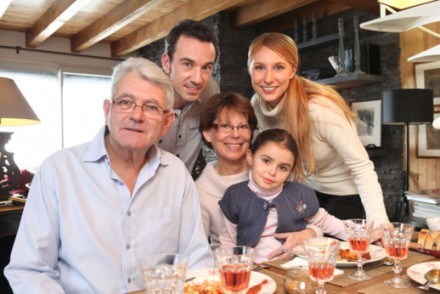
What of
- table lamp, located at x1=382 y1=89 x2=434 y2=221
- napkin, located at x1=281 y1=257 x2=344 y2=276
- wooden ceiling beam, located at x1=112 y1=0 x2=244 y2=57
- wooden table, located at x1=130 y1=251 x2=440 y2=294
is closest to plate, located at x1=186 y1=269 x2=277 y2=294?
wooden table, located at x1=130 y1=251 x2=440 y2=294

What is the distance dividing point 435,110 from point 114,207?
143 inches

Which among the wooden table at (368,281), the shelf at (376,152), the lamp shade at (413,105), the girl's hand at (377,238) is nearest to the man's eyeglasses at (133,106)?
the wooden table at (368,281)

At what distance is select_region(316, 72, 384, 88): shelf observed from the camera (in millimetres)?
4344

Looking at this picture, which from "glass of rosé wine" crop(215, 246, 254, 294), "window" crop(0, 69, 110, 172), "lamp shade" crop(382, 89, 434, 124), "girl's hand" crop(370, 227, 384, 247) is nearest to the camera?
"glass of rosé wine" crop(215, 246, 254, 294)

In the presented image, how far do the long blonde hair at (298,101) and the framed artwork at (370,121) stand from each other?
2625mm

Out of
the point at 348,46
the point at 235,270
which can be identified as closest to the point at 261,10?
the point at 348,46

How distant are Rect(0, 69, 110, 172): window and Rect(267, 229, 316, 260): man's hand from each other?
226 inches

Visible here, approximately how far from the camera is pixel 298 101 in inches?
81.1

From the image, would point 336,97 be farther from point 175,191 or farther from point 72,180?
point 72,180

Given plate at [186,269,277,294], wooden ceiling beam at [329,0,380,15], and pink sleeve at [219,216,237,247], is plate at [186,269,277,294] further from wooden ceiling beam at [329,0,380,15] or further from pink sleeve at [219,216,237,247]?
wooden ceiling beam at [329,0,380,15]

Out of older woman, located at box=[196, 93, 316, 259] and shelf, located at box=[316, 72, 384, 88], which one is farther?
shelf, located at box=[316, 72, 384, 88]

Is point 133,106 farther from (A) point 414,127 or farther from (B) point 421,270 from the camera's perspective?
(A) point 414,127

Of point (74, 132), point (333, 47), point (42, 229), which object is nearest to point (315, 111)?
point (42, 229)

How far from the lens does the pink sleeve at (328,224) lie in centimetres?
184
